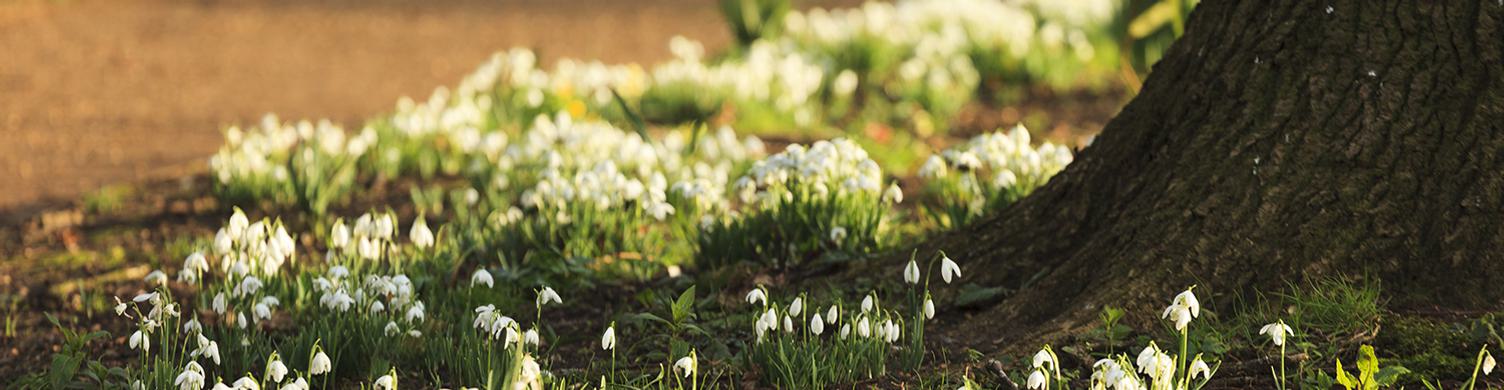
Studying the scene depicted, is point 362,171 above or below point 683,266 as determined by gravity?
above

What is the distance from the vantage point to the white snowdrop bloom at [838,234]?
416cm

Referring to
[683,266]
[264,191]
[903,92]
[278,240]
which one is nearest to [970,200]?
[683,266]

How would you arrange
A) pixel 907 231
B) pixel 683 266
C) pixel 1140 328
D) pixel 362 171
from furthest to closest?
Result: 1. pixel 362 171
2. pixel 907 231
3. pixel 683 266
4. pixel 1140 328

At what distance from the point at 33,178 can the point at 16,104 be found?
6.34 ft

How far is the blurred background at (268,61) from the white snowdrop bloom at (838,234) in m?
2.37

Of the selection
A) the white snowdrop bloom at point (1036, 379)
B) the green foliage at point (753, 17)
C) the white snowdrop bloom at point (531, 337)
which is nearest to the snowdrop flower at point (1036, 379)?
the white snowdrop bloom at point (1036, 379)

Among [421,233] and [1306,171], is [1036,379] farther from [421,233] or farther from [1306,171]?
[421,233]

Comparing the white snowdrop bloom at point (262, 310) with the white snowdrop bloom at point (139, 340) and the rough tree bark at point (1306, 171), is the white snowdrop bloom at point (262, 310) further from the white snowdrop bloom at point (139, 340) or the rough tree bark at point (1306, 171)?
the rough tree bark at point (1306, 171)

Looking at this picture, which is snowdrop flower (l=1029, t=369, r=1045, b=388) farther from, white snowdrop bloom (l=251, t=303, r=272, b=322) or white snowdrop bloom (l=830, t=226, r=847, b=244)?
white snowdrop bloom (l=251, t=303, r=272, b=322)

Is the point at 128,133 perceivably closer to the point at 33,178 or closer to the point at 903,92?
the point at 33,178

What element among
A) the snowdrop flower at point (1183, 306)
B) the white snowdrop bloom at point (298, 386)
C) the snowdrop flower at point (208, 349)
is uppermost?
the snowdrop flower at point (208, 349)

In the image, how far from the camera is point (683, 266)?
448 centimetres

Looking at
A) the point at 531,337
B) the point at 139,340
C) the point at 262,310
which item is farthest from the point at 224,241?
the point at 531,337

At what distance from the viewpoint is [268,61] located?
33.3 feet
